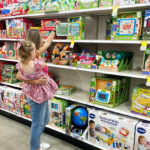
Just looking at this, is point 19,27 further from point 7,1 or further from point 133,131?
point 133,131

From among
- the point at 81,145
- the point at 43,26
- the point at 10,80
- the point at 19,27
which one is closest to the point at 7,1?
the point at 19,27

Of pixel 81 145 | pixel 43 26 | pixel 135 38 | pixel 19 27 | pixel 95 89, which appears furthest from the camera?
pixel 19 27

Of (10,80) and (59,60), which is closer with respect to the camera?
(59,60)

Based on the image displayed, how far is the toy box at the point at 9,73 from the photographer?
296 cm

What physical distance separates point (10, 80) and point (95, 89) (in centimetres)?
173

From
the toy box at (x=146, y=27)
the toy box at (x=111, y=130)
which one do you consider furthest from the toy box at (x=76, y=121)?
the toy box at (x=146, y=27)

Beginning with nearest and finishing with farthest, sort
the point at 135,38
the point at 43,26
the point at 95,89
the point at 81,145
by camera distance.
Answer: the point at 135,38 → the point at 95,89 → the point at 81,145 → the point at 43,26

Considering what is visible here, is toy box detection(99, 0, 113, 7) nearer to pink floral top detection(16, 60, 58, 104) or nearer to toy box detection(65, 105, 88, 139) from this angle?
pink floral top detection(16, 60, 58, 104)

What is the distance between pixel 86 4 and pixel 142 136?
1.58 meters

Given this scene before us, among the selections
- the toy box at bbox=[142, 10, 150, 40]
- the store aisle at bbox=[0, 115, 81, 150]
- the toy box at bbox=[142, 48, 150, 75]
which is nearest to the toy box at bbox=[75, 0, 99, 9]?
the toy box at bbox=[142, 10, 150, 40]

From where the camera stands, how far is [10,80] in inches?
117

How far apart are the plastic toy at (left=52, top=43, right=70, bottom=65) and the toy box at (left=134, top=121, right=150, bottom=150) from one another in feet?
4.00

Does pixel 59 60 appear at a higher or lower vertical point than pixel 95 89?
higher

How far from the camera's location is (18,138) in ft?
7.93
